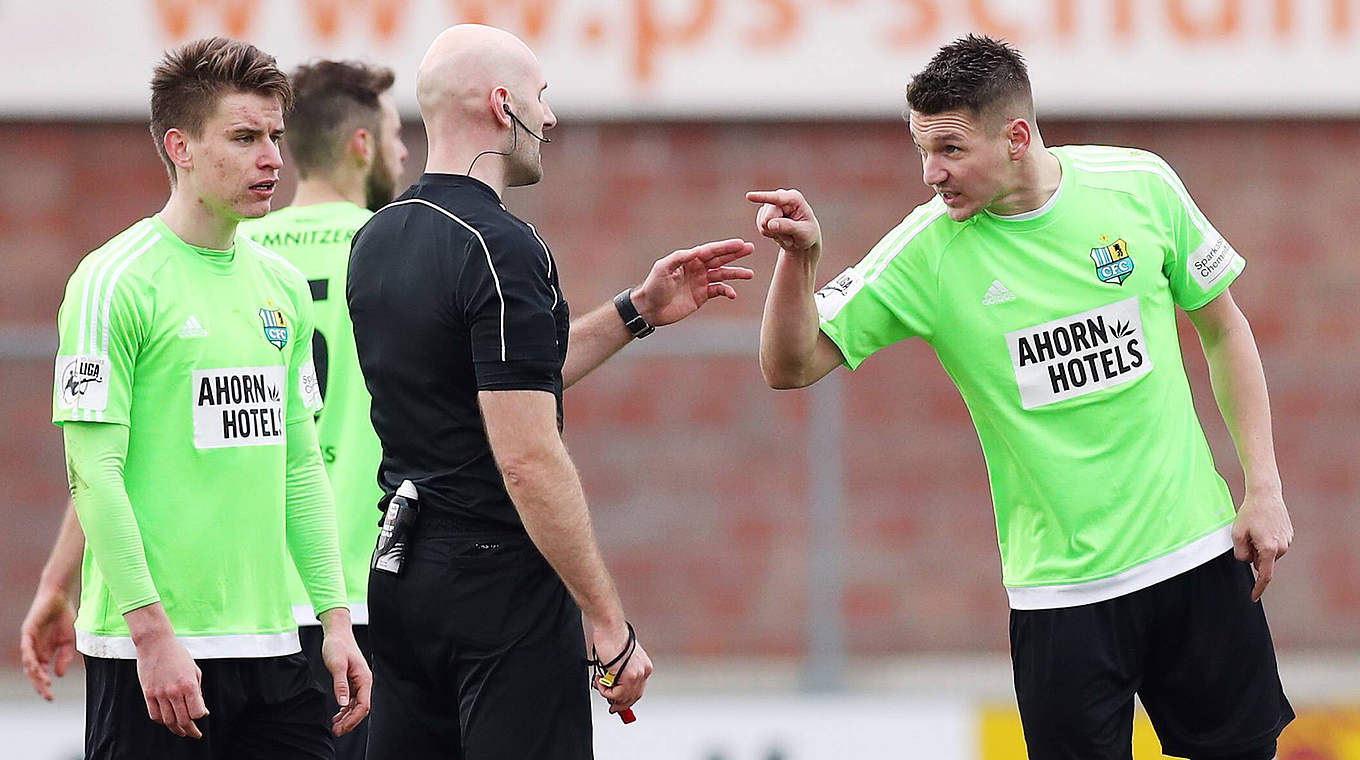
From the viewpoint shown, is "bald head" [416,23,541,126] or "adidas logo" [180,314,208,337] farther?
"adidas logo" [180,314,208,337]

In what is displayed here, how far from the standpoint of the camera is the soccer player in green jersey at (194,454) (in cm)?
298

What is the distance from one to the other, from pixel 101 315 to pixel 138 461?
29cm

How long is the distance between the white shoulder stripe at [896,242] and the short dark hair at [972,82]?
0.82ft

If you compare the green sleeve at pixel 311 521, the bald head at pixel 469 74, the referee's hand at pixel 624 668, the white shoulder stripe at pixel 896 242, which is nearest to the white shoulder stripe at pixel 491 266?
the bald head at pixel 469 74

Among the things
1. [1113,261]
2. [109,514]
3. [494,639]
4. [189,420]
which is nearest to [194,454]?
[189,420]

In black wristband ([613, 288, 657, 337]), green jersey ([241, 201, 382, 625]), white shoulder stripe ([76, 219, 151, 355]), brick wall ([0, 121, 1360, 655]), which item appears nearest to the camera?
white shoulder stripe ([76, 219, 151, 355])

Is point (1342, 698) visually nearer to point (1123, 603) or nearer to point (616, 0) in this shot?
point (1123, 603)

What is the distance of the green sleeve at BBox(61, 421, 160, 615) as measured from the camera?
2.96 m

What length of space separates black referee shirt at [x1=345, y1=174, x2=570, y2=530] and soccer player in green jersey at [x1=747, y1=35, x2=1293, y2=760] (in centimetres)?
67

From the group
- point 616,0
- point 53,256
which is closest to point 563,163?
point 616,0

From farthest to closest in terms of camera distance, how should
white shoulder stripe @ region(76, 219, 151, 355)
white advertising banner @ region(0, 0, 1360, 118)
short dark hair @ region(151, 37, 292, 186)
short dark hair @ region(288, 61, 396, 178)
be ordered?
white advertising banner @ region(0, 0, 1360, 118) → short dark hair @ region(288, 61, 396, 178) → short dark hair @ region(151, 37, 292, 186) → white shoulder stripe @ region(76, 219, 151, 355)

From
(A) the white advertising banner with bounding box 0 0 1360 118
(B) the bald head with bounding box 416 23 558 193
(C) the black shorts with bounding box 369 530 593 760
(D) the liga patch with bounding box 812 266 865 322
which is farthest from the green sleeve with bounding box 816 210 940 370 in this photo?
(A) the white advertising banner with bounding box 0 0 1360 118

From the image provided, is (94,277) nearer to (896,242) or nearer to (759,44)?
(896,242)

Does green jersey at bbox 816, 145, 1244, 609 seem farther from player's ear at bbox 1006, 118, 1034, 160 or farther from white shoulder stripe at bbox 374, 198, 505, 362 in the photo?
white shoulder stripe at bbox 374, 198, 505, 362
